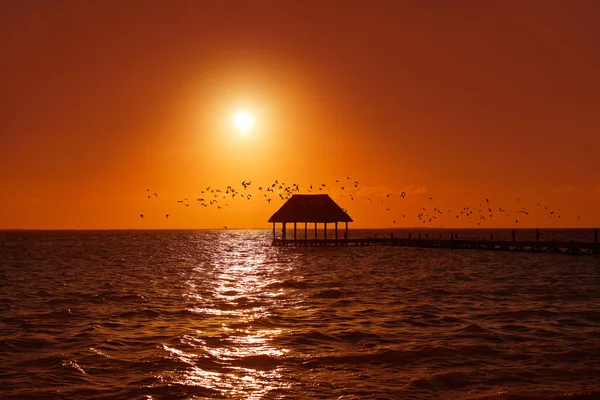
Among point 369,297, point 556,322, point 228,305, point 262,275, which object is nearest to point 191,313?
point 228,305

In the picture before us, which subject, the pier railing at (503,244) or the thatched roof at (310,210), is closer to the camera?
the pier railing at (503,244)

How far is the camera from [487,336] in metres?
17.9

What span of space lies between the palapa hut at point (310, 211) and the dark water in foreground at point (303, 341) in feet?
135

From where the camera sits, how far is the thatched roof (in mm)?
75375

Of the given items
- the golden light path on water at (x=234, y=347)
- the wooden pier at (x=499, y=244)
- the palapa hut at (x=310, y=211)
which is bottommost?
the golden light path on water at (x=234, y=347)

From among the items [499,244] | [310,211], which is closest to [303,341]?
[499,244]

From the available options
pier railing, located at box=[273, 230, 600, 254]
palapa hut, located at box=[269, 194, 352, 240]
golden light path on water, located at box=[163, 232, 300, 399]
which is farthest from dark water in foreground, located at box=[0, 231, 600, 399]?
palapa hut, located at box=[269, 194, 352, 240]

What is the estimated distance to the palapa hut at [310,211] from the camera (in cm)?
7531

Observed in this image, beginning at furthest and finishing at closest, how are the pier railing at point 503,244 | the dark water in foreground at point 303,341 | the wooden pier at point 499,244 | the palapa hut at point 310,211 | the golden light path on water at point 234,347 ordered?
the palapa hut at point 310,211 → the wooden pier at point 499,244 → the pier railing at point 503,244 → the golden light path on water at point 234,347 → the dark water in foreground at point 303,341

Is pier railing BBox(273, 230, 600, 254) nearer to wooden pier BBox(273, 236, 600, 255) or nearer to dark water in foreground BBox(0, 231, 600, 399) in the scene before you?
wooden pier BBox(273, 236, 600, 255)

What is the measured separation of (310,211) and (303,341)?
192 ft

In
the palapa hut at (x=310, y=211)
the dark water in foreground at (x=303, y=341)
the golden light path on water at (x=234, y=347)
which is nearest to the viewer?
the dark water in foreground at (x=303, y=341)

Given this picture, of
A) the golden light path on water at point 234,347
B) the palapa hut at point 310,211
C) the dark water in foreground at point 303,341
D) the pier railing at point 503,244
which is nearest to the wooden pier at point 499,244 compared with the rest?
the pier railing at point 503,244

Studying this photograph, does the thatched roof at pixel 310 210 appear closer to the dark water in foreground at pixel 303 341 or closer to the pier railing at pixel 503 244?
the pier railing at pixel 503 244
